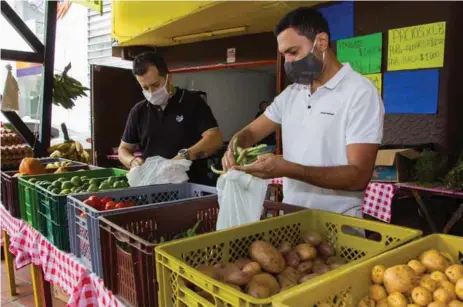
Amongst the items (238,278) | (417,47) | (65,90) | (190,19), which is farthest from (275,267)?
(65,90)

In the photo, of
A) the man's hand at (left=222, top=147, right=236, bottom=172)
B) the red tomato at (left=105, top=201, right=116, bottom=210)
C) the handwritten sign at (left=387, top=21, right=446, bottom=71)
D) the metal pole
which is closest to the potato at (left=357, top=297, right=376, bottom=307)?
the man's hand at (left=222, top=147, right=236, bottom=172)

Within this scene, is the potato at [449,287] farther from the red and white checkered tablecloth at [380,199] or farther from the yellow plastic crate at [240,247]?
the red and white checkered tablecloth at [380,199]

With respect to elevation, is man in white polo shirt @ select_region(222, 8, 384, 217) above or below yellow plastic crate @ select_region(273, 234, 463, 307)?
above

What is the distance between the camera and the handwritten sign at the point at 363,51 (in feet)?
13.7

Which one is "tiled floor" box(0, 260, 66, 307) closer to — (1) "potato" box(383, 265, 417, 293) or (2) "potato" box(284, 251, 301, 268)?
(2) "potato" box(284, 251, 301, 268)

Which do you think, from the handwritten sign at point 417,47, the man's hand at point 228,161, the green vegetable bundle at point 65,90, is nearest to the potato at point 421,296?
the man's hand at point 228,161

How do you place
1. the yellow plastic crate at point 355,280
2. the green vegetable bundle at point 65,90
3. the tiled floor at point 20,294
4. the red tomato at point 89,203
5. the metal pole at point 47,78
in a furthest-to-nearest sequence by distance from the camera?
the green vegetable bundle at point 65,90 < the metal pole at point 47,78 < the tiled floor at point 20,294 < the red tomato at point 89,203 < the yellow plastic crate at point 355,280

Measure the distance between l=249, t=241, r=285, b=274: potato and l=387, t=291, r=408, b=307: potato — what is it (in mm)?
400

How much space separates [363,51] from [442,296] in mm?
3751

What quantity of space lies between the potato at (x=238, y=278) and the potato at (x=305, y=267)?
0.24 m

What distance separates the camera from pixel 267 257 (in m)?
1.32

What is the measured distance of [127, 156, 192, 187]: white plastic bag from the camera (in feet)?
8.13

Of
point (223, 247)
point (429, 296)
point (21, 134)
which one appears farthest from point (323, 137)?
point (21, 134)

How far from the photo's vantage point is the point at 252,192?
5.35ft
